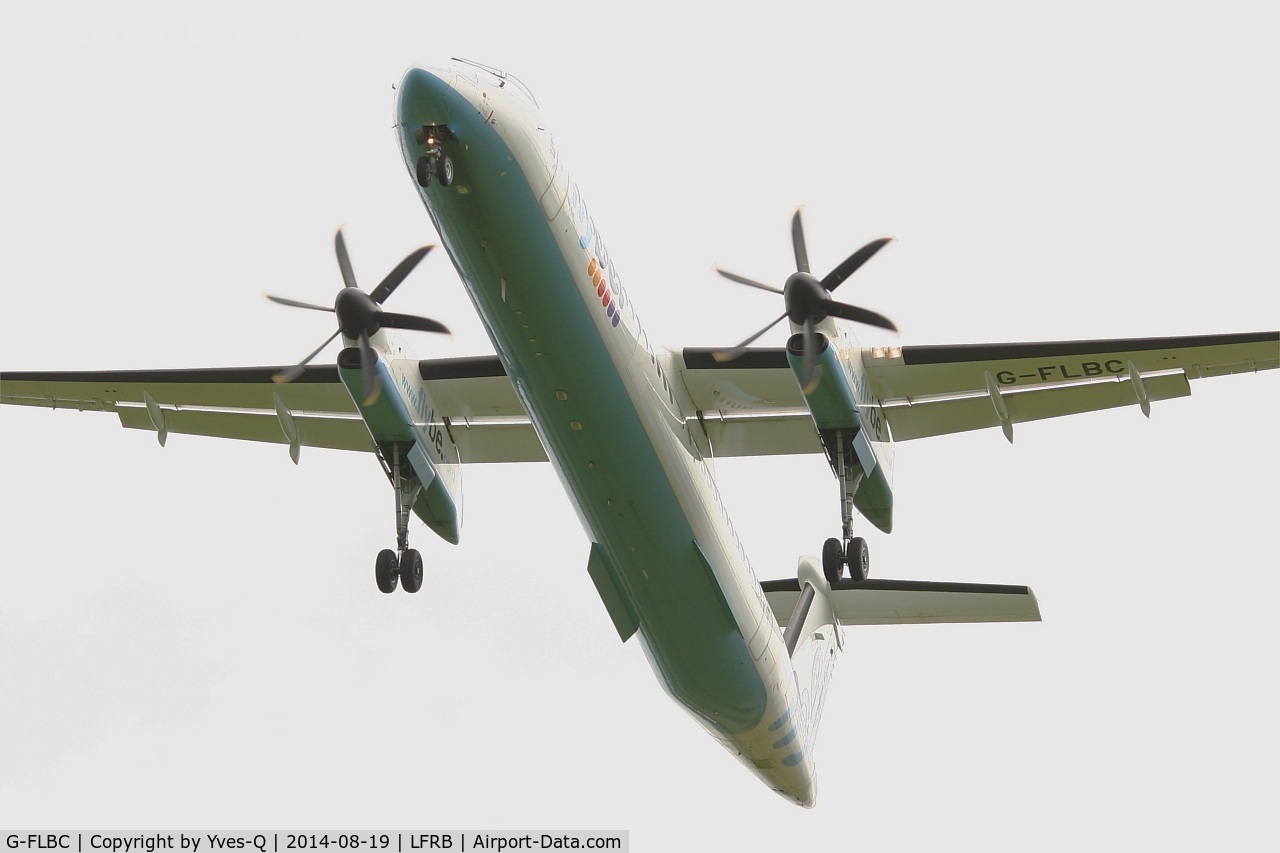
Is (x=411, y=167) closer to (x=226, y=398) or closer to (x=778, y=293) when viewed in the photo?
(x=778, y=293)

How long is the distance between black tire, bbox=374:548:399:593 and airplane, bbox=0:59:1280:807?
0.10 feet

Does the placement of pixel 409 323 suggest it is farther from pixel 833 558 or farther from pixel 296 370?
pixel 833 558

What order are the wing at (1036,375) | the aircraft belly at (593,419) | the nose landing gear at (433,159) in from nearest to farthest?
the nose landing gear at (433,159)
the aircraft belly at (593,419)
the wing at (1036,375)

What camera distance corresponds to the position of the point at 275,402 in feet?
64.6

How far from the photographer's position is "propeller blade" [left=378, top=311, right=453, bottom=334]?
713 inches

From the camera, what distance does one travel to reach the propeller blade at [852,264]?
18297 millimetres

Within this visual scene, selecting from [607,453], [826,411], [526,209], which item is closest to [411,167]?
[526,209]

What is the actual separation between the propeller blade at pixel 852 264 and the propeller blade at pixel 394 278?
204 inches

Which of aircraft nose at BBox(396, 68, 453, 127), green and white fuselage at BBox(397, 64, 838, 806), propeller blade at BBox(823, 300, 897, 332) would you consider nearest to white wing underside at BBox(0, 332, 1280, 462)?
propeller blade at BBox(823, 300, 897, 332)

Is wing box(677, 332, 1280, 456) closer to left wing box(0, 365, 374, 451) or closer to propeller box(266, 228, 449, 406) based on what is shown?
propeller box(266, 228, 449, 406)

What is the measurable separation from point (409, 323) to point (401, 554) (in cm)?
318

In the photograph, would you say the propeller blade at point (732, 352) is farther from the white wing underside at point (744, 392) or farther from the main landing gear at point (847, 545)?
the main landing gear at point (847, 545)

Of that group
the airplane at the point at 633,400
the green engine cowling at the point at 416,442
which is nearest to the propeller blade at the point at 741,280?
the airplane at the point at 633,400

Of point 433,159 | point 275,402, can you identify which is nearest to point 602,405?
point 433,159
